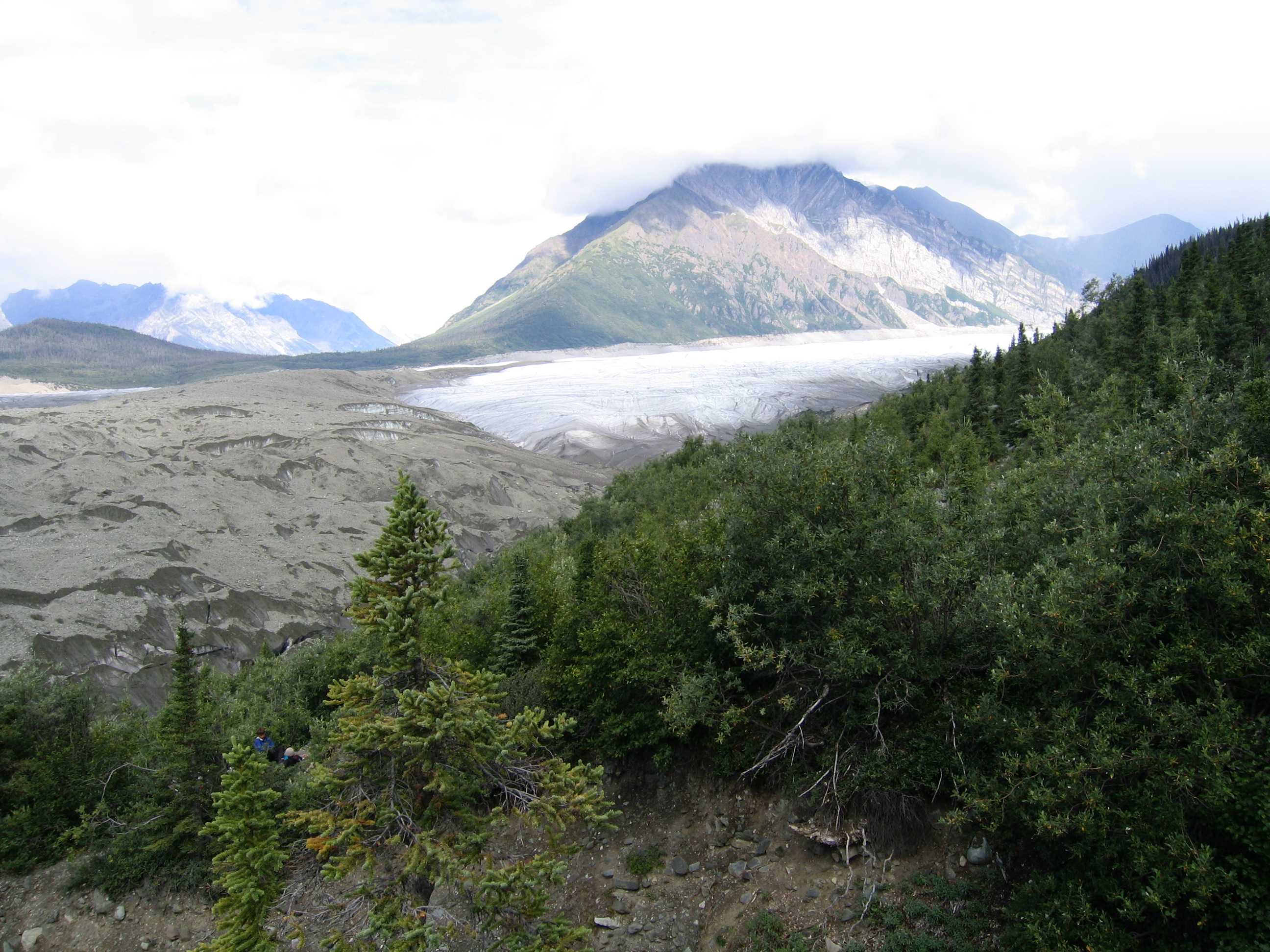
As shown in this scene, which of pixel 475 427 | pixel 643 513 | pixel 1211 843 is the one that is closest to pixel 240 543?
pixel 643 513

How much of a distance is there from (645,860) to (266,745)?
1155 centimetres

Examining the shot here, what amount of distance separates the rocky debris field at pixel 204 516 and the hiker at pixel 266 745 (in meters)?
13.7

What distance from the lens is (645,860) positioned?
14.8m

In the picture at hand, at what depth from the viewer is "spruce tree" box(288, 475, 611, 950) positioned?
10.4 metres

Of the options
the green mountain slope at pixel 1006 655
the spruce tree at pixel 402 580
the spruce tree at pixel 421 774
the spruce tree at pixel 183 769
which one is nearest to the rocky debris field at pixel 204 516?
the spruce tree at pixel 183 769

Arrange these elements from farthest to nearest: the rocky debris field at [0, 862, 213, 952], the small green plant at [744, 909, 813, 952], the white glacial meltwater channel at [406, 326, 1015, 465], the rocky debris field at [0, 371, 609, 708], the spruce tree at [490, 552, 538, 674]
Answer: the white glacial meltwater channel at [406, 326, 1015, 465] → the rocky debris field at [0, 371, 609, 708] → the spruce tree at [490, 552, 538, 674] → the rocky debris field at [0, 862, 213, 952] → the small green plant at [744, 909, 813, 952]

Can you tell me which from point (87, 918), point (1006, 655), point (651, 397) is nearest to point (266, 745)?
point (87, 918)

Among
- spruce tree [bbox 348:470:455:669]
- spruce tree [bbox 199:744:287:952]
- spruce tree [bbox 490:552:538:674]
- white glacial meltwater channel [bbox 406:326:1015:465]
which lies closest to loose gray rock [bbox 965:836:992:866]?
spruce tree [bbox 348:470:455:669]

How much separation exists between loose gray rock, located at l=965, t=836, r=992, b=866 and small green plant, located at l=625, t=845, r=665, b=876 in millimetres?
6136

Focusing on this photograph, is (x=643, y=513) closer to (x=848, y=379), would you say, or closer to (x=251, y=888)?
(x=251, y=888)

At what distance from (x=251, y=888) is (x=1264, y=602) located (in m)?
15.3

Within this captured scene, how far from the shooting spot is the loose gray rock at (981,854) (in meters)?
11.3

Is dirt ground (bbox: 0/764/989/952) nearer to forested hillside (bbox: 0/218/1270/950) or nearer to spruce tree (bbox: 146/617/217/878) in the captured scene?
forested hillside (bbox: 0/218/1270/950)

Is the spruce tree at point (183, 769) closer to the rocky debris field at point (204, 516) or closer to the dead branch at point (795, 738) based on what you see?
the dead branch at point (795, 738)
